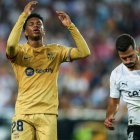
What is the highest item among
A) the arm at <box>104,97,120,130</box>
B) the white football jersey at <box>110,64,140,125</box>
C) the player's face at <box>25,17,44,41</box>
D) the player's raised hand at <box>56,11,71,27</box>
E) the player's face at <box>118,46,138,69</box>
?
the player's raised hand at <box>56,11,71,27</box>

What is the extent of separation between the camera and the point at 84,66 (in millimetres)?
20422

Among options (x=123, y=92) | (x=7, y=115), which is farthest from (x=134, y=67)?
(x=7, y=115)

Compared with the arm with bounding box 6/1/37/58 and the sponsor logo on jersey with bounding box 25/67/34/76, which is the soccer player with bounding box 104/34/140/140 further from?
the arm with bounding box 6/1/37/58

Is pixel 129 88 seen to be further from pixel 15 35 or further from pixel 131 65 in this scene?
pixel 15 35

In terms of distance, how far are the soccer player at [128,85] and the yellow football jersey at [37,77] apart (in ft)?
2.57

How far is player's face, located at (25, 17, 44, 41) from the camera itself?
10859mm

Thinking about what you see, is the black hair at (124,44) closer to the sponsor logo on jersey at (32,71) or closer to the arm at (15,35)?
the sponsor logo on jersey at (32,71)

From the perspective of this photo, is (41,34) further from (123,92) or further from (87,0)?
(87,0)

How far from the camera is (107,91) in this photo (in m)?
18.4

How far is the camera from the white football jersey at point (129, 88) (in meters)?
10.7

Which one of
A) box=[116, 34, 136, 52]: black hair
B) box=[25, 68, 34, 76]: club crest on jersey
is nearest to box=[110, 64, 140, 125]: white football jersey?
box=[116, 34, 136, 52]: black hair

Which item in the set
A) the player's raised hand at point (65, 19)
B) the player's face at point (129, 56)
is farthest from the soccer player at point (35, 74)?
the player's face at point (129, 56)

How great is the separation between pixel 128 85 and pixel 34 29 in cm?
157

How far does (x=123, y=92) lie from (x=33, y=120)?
1.37 meters
